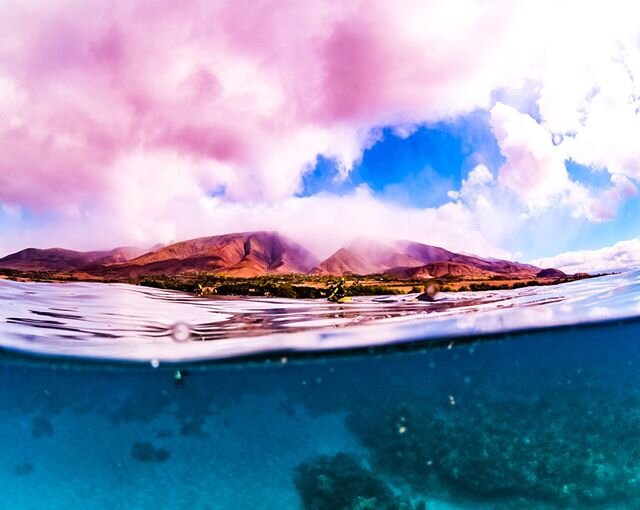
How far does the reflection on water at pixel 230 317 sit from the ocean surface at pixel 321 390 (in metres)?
0.06

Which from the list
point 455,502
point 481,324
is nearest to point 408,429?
point 455,502

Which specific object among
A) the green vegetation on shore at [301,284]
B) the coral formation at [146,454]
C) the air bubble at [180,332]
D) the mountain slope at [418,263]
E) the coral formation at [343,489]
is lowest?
the coral formation at [146,454]

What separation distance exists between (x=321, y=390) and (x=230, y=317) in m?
15.4

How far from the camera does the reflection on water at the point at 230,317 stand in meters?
12.5

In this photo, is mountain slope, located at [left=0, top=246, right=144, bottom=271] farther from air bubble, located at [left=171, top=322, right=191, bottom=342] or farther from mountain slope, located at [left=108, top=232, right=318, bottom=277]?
air bubble, located at [left=171, top=322, right=191, bottom=342]

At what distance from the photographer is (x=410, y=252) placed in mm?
16453

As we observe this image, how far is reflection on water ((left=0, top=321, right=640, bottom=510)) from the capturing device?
42.5 ft

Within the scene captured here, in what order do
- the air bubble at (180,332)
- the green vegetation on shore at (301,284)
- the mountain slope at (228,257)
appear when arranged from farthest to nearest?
the mountain slope at (228,257)
the green vegetation on shore at (301,284)
the air bubble at (180,332)

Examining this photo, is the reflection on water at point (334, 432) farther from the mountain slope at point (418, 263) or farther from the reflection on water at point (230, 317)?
the mountain slope at point (418, 263)

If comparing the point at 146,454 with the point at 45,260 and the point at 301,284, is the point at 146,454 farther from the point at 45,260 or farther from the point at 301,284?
the point at 301,284

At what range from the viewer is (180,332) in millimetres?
12680

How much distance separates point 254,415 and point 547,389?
76.7 feet

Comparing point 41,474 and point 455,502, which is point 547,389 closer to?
point 455,502

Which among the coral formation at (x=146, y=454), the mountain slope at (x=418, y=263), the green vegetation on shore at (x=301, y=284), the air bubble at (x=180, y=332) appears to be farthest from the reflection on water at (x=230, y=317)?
the coral formation at (x=146, y=454)
